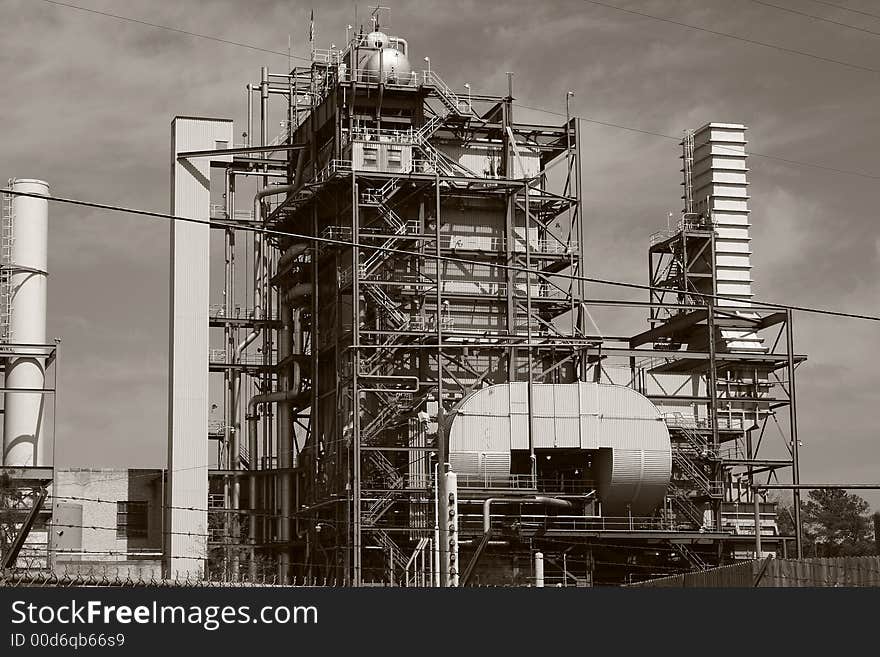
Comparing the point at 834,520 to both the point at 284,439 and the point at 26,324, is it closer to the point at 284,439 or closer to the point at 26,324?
the point at 284,439

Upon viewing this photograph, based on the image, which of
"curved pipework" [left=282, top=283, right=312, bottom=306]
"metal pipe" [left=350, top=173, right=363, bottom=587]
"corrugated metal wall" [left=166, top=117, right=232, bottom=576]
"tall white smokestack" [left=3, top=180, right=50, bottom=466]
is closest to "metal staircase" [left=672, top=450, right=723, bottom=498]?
"metal pipe" [left=350, top=173, right=363, bottom=587]

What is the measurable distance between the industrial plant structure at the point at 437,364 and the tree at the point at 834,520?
4063cm

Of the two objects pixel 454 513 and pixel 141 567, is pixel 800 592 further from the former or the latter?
pixel 141 567

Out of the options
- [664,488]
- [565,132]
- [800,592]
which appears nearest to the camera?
[800,592]

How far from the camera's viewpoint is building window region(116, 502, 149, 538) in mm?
70938

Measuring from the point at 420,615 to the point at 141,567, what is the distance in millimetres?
42634

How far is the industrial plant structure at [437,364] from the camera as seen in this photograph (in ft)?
202

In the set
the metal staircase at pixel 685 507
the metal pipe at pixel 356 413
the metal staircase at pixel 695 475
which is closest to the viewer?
the metal pipe at pixel 356 413

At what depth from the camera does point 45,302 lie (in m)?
67.6

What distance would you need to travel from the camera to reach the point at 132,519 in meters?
71.1

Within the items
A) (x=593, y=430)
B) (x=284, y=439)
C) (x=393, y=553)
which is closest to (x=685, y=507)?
(x=593, y=430)

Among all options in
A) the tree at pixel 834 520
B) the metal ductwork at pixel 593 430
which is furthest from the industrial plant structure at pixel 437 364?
the tree at pixel 834 520

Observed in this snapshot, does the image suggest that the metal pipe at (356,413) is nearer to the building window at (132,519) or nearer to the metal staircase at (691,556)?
the metal staircase at (691,556)

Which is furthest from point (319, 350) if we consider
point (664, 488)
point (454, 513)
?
point (454, 513)
